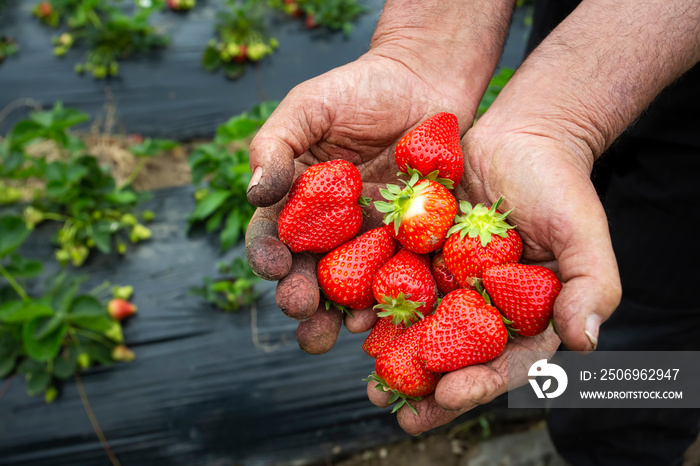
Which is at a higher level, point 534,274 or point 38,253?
point 534,274

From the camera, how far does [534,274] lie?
141 cm

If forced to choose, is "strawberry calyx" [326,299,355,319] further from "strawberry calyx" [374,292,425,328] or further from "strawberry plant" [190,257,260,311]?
"strawberry plant" [190,257,260,311]

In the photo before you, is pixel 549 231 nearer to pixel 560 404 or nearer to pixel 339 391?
pixel 560 404

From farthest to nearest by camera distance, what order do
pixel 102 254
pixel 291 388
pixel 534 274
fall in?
1. pixel 102 254
2. pixel 291 388
3. pixel 534 274

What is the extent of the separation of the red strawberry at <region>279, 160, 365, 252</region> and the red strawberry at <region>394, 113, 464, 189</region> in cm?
20

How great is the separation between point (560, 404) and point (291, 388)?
1.36 m

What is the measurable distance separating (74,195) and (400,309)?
237 centimetres

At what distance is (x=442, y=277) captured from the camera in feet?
5.48

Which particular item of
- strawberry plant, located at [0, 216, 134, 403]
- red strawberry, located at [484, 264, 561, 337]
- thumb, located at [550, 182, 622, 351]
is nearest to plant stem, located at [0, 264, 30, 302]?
strawberry plant, located at [0, 216, 134, 403]

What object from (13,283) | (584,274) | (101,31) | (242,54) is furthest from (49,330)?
(101,31)

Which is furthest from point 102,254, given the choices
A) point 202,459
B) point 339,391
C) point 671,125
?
point 671,125

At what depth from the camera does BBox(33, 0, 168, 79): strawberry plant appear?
4000 mm

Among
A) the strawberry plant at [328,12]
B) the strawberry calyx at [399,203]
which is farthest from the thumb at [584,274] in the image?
the strawberry plant at [328,12]

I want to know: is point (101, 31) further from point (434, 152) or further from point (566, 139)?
point (566, 139)
